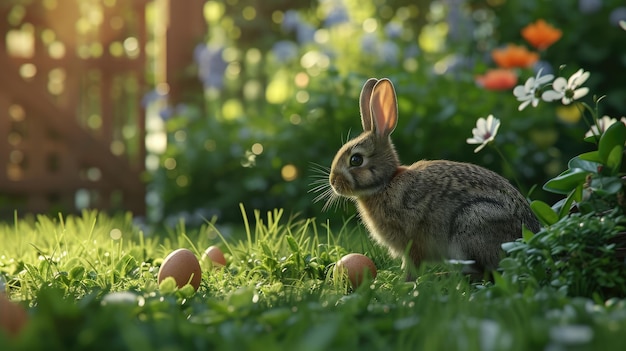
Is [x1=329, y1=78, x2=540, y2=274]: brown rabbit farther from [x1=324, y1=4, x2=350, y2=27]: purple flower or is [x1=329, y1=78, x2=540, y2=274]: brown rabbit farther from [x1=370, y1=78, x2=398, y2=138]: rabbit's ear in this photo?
[x1=324, y1=4, x2=350, y2=27]: purple flower

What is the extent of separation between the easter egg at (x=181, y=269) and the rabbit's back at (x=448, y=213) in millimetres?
866

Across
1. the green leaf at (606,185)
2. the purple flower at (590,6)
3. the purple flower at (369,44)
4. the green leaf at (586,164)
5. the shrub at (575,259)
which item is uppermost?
the purple flower at (590,6)

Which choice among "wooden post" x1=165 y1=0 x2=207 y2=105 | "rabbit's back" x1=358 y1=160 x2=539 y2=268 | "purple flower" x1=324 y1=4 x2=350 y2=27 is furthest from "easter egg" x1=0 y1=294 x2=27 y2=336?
"wooden post" x1=165 y1=0 x2=207 y2=105

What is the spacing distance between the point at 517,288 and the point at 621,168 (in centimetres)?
84

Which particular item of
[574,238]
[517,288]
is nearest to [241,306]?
[517,288]

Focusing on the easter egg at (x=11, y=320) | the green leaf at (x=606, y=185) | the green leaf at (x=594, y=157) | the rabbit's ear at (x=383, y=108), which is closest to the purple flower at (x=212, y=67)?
the rabbit's ear at (x=383, y=108)

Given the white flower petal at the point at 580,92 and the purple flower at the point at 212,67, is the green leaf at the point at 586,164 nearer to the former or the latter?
the white flower petal at the point at 580,92

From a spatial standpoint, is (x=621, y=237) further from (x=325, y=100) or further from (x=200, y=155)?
(x=200, y=155)

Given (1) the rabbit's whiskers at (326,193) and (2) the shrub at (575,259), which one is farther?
(1) the rabbit's whiskers at (326,193)

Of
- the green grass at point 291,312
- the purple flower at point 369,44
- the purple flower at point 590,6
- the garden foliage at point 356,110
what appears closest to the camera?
the green grass at point 291,312

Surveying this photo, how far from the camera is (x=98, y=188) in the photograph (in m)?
7.34

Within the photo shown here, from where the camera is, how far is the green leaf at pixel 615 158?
9.45 ft

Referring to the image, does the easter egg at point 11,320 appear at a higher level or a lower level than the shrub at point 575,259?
higher

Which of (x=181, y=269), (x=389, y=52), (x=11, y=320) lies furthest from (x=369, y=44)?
(x=11, y=320)
